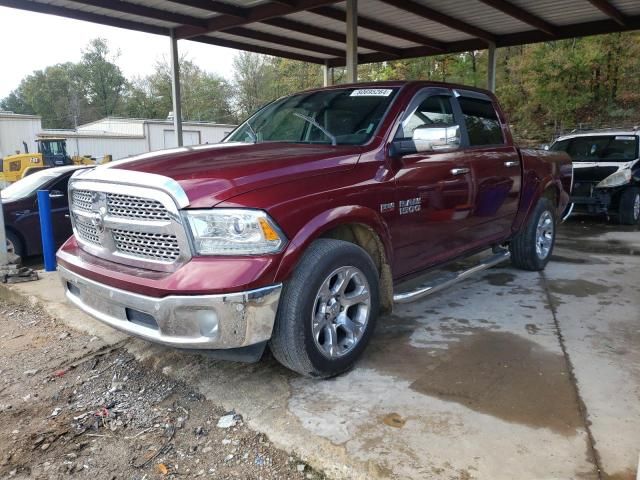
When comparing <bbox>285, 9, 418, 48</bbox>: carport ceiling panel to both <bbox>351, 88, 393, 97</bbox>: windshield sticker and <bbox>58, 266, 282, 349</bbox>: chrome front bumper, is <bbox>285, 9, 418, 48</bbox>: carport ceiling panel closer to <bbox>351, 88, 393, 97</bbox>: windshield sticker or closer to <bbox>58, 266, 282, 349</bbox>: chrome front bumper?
<bbox>351, 88, 393, 97</bbox>: windshield sticker

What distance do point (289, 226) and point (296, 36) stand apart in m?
10.5

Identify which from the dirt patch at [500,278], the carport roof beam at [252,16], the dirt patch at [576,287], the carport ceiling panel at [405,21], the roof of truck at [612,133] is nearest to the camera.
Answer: the dirt patch at [576,287]

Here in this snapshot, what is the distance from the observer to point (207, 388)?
330cm

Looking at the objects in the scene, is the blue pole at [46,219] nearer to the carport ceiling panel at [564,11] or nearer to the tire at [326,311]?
the tire at [326,311]

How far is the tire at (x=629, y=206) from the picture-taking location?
9312mm

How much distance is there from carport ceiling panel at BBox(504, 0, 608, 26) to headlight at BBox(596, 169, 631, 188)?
3152mm

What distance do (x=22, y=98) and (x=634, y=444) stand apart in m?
91.4

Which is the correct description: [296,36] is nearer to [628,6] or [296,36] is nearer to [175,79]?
[175,79]

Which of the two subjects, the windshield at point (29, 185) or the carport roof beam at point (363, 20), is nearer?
the windshield at point (29, 185)

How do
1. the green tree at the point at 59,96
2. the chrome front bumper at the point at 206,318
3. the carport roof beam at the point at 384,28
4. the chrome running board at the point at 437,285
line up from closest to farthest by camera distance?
the chrome front bumper at the point at 206,318 < the chrome running board at the point at 437,285 < the carport roof beam at the point at 384,28 < the green tree at the point at 59,96

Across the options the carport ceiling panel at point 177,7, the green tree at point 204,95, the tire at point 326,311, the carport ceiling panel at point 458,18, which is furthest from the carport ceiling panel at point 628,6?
the green tree at point 204,95

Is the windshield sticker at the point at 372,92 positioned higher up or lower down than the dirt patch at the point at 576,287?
higher up

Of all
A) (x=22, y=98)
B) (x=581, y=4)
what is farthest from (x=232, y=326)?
(x=22, y=98)

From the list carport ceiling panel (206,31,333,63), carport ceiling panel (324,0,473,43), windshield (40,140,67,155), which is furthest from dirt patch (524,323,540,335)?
windshield (40,140,67,155)
